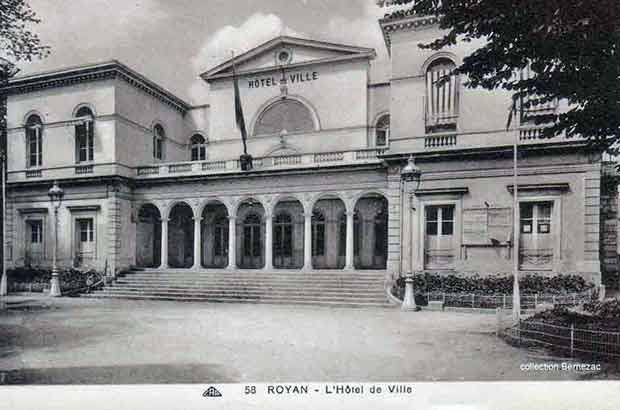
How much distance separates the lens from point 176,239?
67.3 feet

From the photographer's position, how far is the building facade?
536 inches

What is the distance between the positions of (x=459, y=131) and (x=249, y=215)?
9591 millimetres

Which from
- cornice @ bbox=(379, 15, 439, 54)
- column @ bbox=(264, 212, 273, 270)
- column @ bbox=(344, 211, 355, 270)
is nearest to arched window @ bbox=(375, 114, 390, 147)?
column @ bbox=(344, 211, 355, 270)

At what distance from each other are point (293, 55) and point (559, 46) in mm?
12221

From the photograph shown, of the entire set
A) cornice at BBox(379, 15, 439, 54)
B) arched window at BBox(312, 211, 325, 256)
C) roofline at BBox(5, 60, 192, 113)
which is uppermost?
cornice at BBox(379, 15, 439, 54)

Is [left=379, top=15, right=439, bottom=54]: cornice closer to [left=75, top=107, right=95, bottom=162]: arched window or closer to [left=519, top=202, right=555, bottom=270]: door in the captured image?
[left=519, top=202, right=555, bottom=270]: door

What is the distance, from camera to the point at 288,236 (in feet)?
63.4

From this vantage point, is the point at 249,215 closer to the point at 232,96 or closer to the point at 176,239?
the point at 176,239

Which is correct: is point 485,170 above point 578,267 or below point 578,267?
above

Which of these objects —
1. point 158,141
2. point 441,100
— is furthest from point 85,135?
point 441,100

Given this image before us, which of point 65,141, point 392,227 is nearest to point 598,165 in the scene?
point 392,227

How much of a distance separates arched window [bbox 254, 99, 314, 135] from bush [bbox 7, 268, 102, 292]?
860cm

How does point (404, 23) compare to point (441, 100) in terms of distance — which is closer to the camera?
point (441, 100)

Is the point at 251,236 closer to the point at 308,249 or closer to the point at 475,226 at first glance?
the point at 308,249
